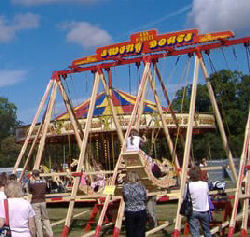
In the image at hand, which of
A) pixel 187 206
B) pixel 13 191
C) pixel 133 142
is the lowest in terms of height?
pixel 187 206

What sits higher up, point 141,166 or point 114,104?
point 114,104

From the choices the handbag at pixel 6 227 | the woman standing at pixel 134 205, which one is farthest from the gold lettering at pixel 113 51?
the handbag at pixel 6 227

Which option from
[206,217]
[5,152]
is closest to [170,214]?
[206,217]

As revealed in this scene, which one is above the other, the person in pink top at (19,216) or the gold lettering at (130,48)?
the gold lettering at (130,48)

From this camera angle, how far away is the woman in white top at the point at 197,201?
9172mm

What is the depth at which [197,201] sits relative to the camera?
918cm

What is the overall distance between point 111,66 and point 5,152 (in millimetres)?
54806

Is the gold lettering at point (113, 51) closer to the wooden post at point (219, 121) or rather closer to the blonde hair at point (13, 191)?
the wooden post at point (219, 121)

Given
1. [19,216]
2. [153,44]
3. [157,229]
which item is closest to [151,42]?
[153,44]

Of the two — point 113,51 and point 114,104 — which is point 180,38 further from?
point 114,104

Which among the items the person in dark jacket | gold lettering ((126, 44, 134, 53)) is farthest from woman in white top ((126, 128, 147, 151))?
gold lettering ((126, 44, 134, 53))

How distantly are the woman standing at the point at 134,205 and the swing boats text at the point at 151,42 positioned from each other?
5.38m

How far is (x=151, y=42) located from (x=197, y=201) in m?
6.27

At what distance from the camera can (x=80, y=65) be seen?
624 inches
